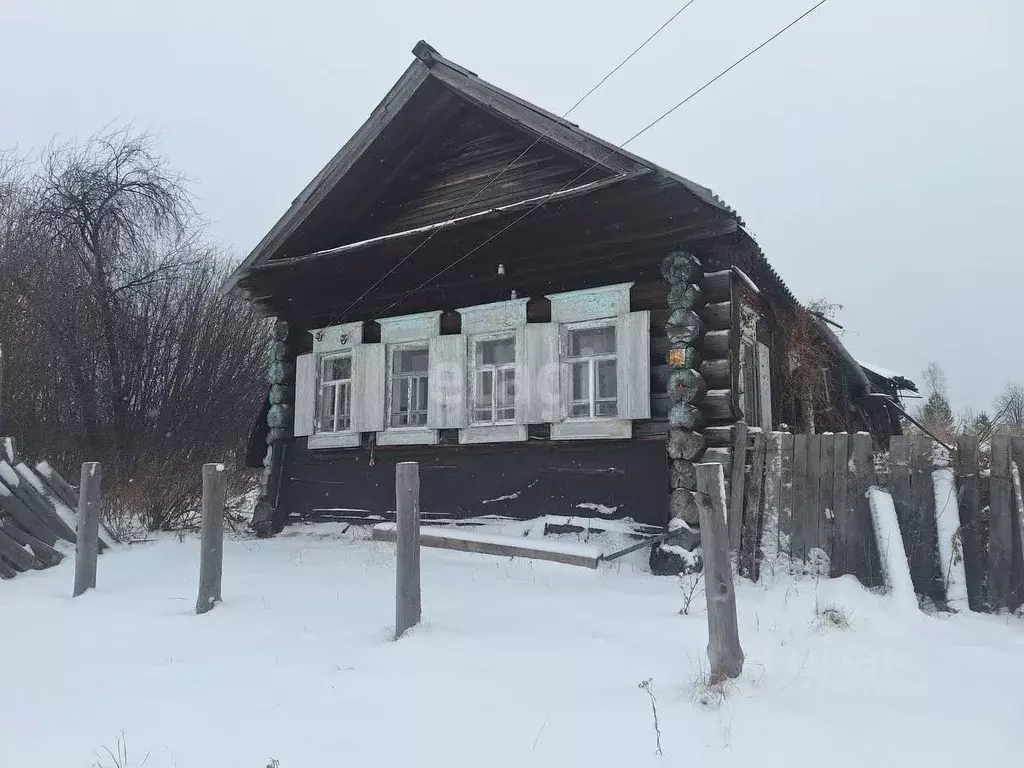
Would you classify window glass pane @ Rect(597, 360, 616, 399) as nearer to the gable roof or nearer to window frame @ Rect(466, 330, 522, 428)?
window frame @ Rect(466, 330, 522, 428)

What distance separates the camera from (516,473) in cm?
884

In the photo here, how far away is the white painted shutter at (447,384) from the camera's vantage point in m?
9.15

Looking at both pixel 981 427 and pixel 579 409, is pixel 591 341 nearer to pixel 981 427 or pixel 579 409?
pixel 579 409

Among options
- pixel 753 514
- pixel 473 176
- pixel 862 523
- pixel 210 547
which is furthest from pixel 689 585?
pixel 473 176

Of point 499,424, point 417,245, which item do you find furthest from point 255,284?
point 499,424

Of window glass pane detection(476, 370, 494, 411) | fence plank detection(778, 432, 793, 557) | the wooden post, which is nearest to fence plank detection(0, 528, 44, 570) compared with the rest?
window glass pane detection(476, 370, 494, 411)

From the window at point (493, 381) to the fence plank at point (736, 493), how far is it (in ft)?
10.1

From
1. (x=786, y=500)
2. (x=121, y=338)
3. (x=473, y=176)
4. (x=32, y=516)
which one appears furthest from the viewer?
(x=121, y=338)

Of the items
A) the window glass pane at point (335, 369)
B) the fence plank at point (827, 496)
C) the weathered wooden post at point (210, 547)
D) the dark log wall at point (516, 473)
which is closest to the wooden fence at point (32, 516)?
the weathered wooden post at point (210, 547)

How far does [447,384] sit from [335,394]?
238cm

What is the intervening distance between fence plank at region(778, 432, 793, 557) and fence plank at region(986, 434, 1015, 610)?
141 cm

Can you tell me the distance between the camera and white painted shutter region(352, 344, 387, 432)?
9.90 metres

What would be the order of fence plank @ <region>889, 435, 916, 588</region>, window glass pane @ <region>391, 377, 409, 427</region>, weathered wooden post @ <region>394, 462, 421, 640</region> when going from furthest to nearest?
window glass pane @ <region>391, 377, 409, 427</region> → fence plank @ <region>889, 435, 916, 588</region> → weathered wooden post @ <region>394, 462, 421, 640</region>

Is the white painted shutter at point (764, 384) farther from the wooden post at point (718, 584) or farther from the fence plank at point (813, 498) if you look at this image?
the wooden post at point (718, 584)
